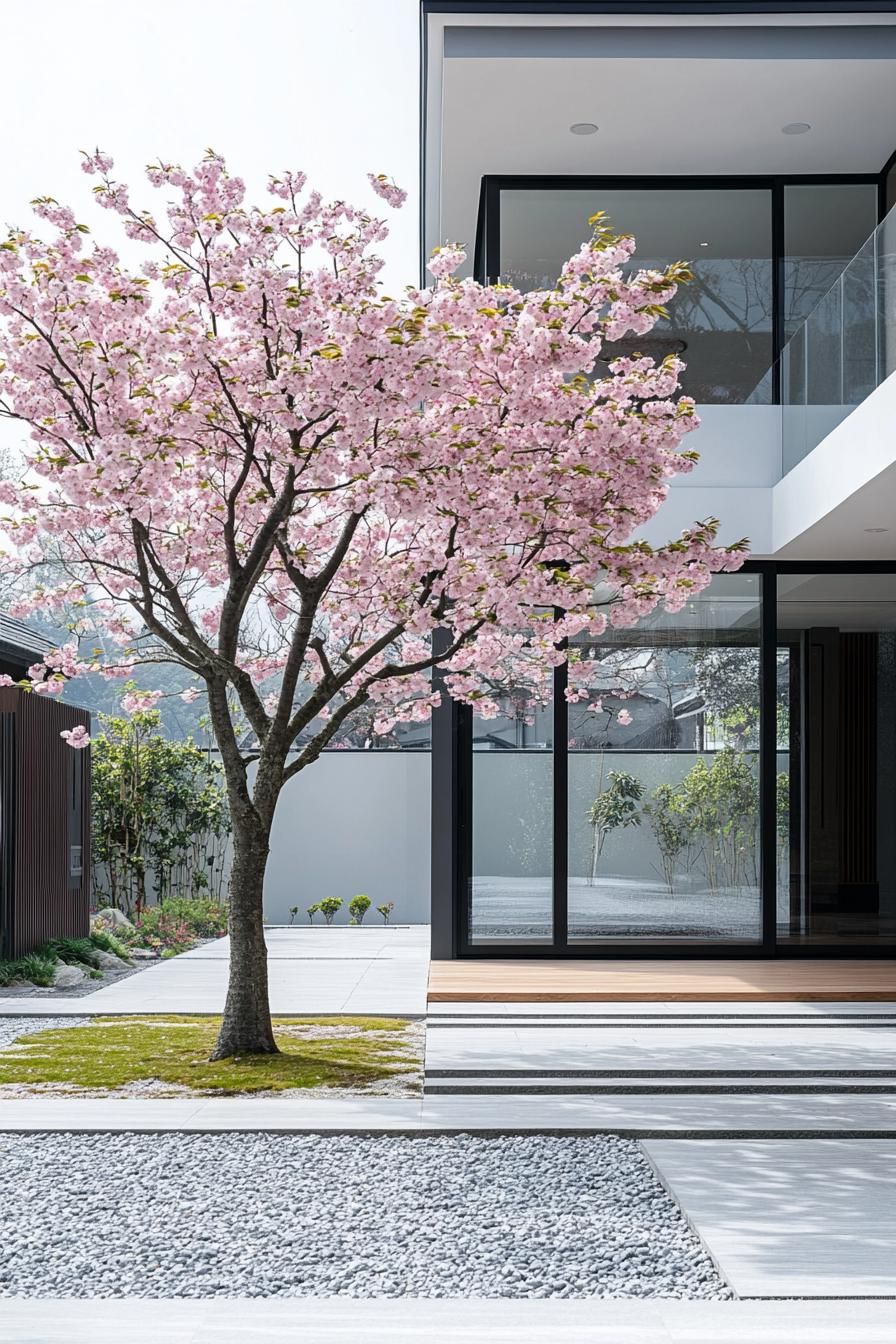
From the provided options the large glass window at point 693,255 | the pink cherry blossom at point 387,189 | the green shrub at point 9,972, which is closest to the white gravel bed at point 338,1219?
the pink cherry blossom at point 387,189

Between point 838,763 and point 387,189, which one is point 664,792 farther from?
point 387,189

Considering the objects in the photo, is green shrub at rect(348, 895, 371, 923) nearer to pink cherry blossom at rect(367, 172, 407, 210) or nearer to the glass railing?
the glass railing

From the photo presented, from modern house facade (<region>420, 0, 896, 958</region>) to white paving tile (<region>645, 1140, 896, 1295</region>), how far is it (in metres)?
4.30

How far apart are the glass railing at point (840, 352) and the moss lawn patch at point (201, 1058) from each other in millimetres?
4207

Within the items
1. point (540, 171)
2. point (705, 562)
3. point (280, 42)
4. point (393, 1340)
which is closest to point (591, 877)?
point (705, 562)

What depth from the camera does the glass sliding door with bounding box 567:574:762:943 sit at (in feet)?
30.1

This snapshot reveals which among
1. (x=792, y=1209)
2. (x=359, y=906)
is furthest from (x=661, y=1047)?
(x=359, y=906)

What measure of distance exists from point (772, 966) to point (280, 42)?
39.0 feet

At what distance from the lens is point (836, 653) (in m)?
9.37

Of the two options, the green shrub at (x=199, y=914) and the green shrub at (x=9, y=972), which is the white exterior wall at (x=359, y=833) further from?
the green shrub at (x=9, y=972)

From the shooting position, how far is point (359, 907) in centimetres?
1393

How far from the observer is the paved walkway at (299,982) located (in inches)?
308

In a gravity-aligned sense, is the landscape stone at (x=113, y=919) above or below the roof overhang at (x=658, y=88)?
below

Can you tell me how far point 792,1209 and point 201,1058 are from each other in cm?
298
